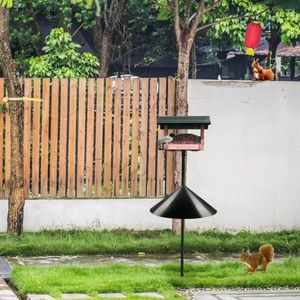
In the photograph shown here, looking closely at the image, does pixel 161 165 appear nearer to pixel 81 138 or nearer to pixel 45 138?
pixel 81 138

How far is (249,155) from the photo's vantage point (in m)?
11.1

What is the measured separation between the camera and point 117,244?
9.91m

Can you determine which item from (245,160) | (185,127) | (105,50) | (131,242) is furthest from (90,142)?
(105,50)

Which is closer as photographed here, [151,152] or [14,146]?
[14,146]

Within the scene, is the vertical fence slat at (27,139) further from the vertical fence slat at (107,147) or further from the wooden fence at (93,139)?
the vertical fence slat at (107,147)

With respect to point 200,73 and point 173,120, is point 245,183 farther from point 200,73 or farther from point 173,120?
point 200,73

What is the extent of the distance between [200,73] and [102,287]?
1969 cm

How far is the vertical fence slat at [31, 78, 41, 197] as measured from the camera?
10.6 meters

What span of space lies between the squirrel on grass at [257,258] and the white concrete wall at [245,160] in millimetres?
2566

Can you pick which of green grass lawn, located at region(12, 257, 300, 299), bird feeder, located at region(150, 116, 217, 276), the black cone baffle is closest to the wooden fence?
bird feeder, located at region(150, 116, 217, 276)

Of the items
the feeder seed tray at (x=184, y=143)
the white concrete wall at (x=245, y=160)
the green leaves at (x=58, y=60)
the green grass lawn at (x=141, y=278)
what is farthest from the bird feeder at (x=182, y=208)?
the green leaves at (x=58, y=60)

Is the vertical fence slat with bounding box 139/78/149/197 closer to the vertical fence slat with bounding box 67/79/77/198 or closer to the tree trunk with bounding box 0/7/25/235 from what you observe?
the vertical fence slat with bounding box 67/79/77/198

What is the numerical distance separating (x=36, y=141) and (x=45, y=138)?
120 mm

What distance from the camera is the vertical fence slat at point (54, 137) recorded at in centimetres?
1066
